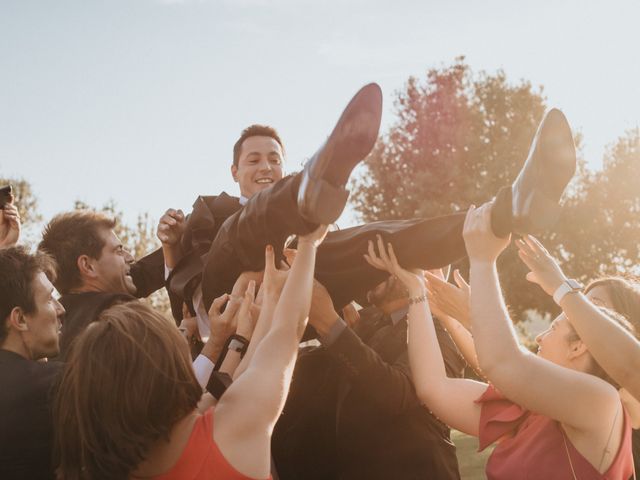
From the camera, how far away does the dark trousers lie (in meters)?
3.31

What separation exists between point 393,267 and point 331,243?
1.53 feet

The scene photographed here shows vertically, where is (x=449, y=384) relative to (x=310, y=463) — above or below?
above

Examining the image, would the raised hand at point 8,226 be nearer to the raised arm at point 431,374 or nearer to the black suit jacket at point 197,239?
the black suit jacket at point 197,239

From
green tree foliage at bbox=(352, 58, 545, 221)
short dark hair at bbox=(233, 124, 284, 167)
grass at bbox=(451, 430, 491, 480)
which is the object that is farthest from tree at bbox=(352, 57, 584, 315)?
short dark hair at bbox=(233, 124, 284, 167)

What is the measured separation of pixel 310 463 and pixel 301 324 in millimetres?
1446

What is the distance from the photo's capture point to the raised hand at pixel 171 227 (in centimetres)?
509

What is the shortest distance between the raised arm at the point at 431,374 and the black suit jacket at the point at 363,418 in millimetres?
154

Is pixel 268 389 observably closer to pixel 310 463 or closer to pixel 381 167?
pixel 310 463

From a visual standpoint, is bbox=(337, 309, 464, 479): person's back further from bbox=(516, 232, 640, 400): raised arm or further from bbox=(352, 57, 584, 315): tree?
bbox=(352, 57, 584, 315): tree

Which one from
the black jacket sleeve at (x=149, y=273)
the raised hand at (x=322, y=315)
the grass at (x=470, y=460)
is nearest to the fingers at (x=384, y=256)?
the raised hand at (x=322, y=315)

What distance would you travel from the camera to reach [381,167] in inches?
1109

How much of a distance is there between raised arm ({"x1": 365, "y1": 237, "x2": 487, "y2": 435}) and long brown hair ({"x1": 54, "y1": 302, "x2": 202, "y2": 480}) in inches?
49.4

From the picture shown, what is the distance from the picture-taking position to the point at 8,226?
16.8 ft

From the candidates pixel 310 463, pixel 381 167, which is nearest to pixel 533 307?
pixel 381 167
